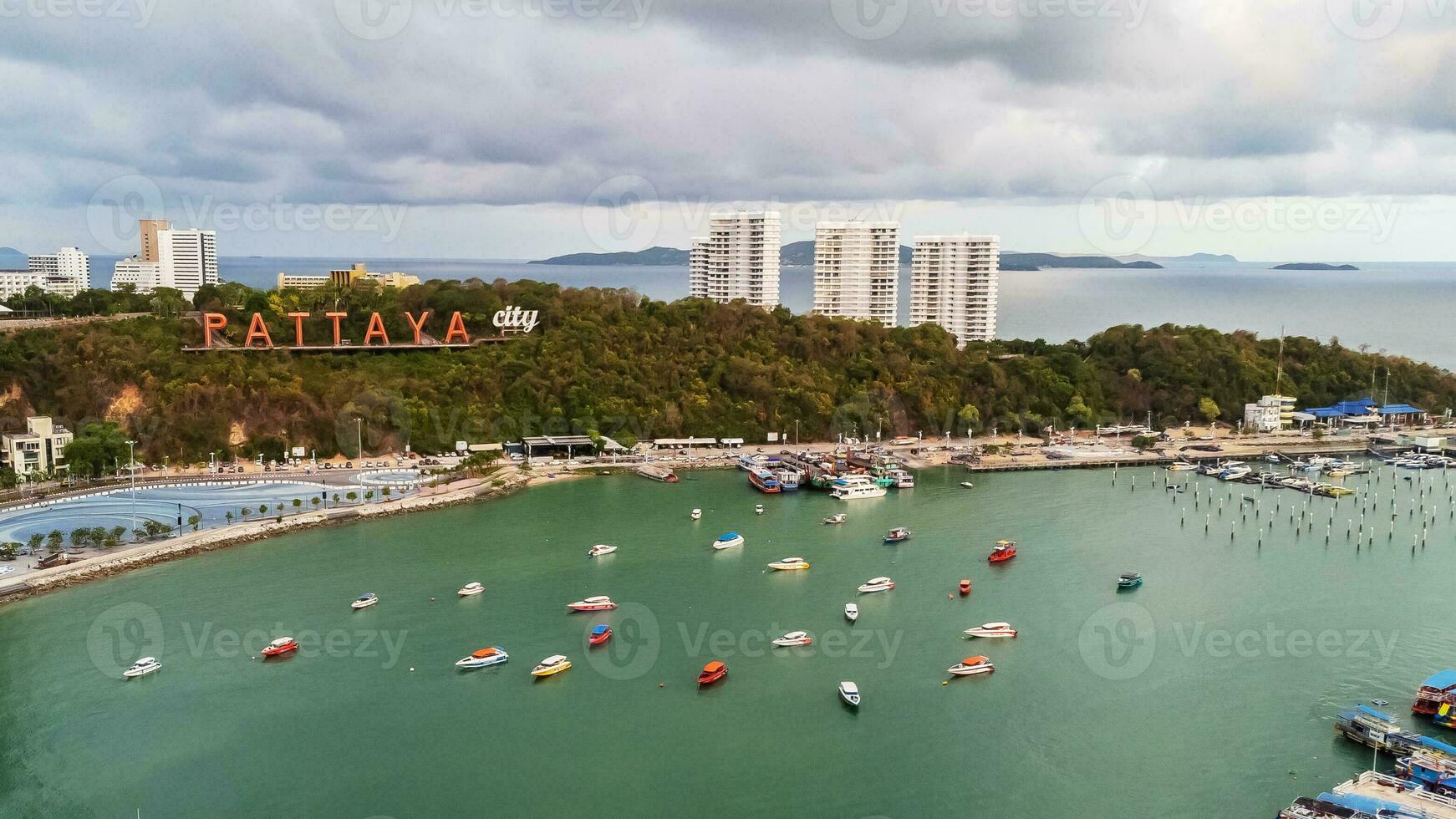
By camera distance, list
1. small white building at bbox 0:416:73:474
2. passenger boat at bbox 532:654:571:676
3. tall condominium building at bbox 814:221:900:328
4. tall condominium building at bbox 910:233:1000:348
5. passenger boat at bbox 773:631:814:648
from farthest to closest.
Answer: tall condominium building at bbox 814:221:900:328, tall condominium building at bbox 910:233:1000:348, small white building at bbox 0:416:73:474, passenger boat at bbox 773:631:814:648, passenger boat at bbox 532:654:571:676

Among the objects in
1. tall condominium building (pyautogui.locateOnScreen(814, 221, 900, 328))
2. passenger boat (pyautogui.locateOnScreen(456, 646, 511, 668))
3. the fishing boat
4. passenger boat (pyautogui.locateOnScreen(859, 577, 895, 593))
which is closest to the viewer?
passenger boat (pyautogui.locateOnScreen(456, 646, 511, 668))

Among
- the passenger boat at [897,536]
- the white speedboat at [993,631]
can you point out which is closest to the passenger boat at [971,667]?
the white speedboat at [993,631]

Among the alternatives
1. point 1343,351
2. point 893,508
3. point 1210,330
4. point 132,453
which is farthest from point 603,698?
point 1343,351

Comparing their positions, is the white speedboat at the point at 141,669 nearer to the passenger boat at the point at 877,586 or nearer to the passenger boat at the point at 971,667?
the passenger boat at the point at 877,586

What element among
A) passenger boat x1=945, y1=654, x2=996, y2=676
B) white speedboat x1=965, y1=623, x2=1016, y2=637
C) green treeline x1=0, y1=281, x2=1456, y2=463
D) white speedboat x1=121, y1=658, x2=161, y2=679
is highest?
green treeline x1=0, y1=281, x2=1456, y2=463

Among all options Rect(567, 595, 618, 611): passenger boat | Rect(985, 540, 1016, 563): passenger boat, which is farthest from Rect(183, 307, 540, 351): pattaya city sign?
Rect(985, 540, 1016, 563): passenger boat

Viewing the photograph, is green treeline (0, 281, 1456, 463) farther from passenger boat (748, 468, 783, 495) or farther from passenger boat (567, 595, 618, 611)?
passenger boat (567, 595, 618, 611)

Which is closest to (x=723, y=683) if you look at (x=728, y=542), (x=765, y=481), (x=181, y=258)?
(x=728, y=542)
